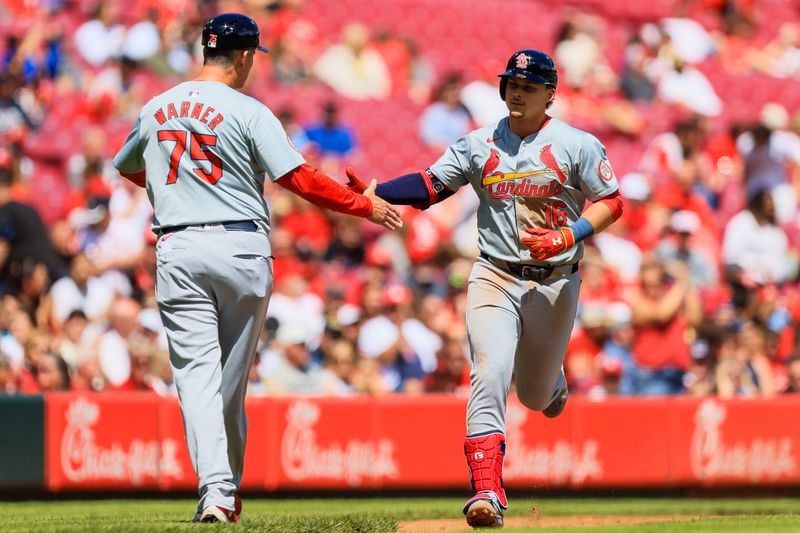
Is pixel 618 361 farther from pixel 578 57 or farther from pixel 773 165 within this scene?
pixel 578 57

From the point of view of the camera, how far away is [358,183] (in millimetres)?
6754

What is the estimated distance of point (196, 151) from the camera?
19.4 ft

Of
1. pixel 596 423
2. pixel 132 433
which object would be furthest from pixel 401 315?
pixel 132 433

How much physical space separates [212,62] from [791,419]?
7535mm

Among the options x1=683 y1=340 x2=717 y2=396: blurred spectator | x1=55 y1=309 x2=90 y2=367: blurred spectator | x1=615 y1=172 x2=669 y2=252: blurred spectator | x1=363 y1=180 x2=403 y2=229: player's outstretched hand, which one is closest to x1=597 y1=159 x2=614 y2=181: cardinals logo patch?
x1=363 y1=180 x2=403 y2=229: player's outstretched hand

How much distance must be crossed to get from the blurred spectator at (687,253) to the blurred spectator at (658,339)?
51.5 inches

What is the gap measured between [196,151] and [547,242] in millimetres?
1670

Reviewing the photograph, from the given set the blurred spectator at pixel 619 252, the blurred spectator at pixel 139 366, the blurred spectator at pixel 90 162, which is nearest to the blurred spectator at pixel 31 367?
the blurred spectator at pixel 139 366

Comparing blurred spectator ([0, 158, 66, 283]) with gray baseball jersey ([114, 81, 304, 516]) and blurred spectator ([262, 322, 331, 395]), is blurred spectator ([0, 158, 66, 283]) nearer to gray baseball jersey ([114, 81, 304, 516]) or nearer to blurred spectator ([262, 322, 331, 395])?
blurred spectator ([262, 322, 331, 395])

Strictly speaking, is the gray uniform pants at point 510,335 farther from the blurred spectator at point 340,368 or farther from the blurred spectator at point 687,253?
the blurred spectator at point 687,253

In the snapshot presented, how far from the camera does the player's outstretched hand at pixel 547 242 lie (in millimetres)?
6266

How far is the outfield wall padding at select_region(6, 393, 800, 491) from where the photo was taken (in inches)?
393

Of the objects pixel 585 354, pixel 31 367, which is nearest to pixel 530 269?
pixel 31 367

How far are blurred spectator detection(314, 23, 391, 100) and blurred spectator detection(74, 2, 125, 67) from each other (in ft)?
7.87
